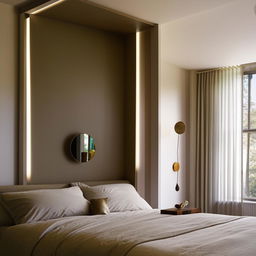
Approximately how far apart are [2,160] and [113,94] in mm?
1585

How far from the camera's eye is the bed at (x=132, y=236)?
8.73 ft

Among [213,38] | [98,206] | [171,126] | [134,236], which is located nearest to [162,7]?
[213,38]

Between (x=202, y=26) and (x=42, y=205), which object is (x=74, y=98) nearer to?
(x=42, y=205)

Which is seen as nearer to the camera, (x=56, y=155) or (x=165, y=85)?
(x=56, y=155)

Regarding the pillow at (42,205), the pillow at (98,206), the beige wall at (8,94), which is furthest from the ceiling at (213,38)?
the pillow at (42,205)

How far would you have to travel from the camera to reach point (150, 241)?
2.79 meters

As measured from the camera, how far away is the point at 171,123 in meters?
6.62

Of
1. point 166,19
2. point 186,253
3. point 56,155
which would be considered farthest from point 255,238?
point 166,19

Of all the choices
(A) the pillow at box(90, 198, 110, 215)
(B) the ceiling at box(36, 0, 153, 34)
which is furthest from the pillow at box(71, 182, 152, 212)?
(B) the ceiling at box(36, 0, 153, 34)

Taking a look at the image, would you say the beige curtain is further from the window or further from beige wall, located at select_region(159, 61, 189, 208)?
beige wall, located at select_region(159, 61, 189, 208)

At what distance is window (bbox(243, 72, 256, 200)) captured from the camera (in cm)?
648

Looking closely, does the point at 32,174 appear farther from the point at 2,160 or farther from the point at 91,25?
the point at 91,25

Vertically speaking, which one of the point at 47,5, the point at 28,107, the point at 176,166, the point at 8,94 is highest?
the point at 47,5

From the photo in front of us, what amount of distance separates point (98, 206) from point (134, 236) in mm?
1140
